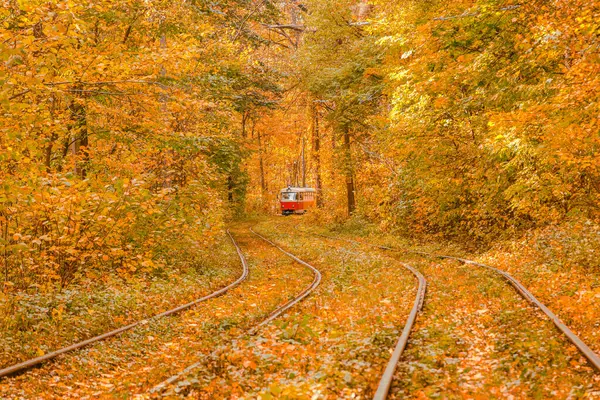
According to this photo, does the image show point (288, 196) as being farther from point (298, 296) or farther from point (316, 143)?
point (298, 296)

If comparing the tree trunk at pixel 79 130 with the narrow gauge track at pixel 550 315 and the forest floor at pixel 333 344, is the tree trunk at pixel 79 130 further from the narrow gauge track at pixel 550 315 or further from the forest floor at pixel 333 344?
the narrow gauge track at pixel 550 315

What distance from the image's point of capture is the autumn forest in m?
7.22

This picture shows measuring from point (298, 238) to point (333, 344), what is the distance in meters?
20.1

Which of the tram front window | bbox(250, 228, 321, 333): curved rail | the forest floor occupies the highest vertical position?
the tram front window

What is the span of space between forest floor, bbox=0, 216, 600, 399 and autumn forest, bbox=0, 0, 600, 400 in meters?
0.05

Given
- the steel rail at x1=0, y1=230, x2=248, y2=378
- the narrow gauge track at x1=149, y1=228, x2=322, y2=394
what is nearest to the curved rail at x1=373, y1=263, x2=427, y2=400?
the narrow gauge track at x1=149, y1=228, x2=322, y2=394

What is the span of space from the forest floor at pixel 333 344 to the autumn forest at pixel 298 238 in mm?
50

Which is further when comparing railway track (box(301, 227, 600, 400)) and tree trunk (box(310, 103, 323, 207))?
tree trunk (box(310, 103, 323, 207))

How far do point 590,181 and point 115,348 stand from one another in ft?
45.2

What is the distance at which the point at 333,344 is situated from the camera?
8.42m

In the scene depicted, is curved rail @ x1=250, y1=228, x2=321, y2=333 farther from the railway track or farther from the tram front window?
the tram front window

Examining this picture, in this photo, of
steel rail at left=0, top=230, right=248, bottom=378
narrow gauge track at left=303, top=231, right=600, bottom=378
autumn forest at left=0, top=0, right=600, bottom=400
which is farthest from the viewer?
autumn forest at left=0, top=0, right=600, bottom=400

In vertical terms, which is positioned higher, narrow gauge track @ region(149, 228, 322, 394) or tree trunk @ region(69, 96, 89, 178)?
tree trunk @ region(69, 96, 89, 178)

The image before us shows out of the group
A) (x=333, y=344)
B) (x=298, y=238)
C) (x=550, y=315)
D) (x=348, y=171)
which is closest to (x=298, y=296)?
(x=333, y=344)
